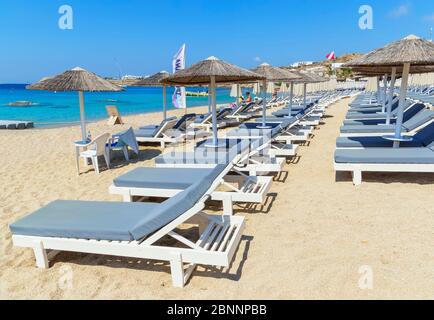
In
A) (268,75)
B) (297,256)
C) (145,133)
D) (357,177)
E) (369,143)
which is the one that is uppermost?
(268,75)

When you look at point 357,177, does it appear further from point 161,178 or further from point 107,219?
point 107,219

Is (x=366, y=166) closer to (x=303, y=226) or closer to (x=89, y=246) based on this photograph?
(x=303, y=226)

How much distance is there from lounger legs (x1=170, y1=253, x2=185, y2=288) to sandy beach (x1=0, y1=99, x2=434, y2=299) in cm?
6

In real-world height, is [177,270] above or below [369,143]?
below

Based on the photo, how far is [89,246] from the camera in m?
2.67

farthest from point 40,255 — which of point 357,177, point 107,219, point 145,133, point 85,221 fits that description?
point 145,133

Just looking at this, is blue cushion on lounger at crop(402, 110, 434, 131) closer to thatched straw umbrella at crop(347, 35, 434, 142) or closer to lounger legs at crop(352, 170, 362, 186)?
thatched straw umbrella at crop(347, 35, 434, 142)

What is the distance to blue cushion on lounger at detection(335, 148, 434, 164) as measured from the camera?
14.7 ft

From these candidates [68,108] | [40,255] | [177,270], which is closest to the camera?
[177,270]

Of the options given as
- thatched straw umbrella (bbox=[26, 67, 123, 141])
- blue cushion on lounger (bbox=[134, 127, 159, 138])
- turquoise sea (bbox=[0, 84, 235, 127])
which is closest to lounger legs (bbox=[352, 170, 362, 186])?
thatched straw umbrella (bbox=[26, 67, 123, 141])

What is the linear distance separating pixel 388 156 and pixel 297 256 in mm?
2500

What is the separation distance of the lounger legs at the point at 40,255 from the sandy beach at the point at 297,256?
6cm

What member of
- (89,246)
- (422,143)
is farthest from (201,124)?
(89,246)

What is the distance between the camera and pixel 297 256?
2.93 m
